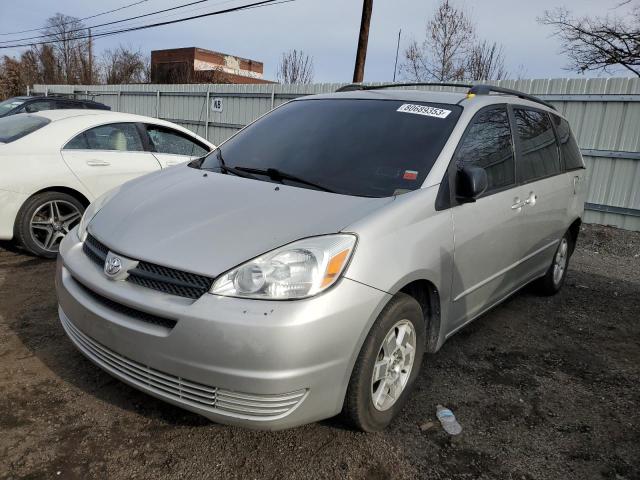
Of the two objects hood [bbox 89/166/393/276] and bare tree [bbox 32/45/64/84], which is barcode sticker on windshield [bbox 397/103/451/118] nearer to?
hood [bbox 89/166/393/276]

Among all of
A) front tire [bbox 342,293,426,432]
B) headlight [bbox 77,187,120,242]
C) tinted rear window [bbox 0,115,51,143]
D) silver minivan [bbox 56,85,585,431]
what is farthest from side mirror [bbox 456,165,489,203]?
tinted rear window [bbox 0,115,51,143]

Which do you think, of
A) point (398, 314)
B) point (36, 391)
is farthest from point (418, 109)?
point (36, 391)

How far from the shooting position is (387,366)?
7.97ft

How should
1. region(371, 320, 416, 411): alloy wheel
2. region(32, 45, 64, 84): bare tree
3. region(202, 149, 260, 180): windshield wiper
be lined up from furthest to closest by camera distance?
region(32, 45, 64, 84): bare tree → region(202, 149, 260, 180): windshield wiper → region(371, 320, 416, 411): alloy wheel

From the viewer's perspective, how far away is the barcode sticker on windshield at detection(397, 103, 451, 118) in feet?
10.2

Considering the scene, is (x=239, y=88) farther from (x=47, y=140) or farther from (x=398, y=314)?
(x=398, y=314)

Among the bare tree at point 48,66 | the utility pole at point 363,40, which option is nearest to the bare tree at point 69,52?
the bare tree at point 48,66

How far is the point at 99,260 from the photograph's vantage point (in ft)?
7.95

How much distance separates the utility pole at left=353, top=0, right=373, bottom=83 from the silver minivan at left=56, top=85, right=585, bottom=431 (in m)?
11.3

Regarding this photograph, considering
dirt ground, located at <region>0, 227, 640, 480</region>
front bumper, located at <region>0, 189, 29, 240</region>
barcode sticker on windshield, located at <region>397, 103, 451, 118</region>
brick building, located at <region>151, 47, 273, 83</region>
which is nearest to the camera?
dirt ground, located at <region>0, 227, 640, 480</region>

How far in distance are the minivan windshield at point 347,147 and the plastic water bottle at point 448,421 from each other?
1.25 m

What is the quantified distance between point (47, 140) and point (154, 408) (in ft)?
11.3

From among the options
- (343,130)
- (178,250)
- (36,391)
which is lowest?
(36,391)

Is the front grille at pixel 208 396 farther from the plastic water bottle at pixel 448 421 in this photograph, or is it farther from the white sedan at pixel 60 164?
the white sedan at pixel 60 164
